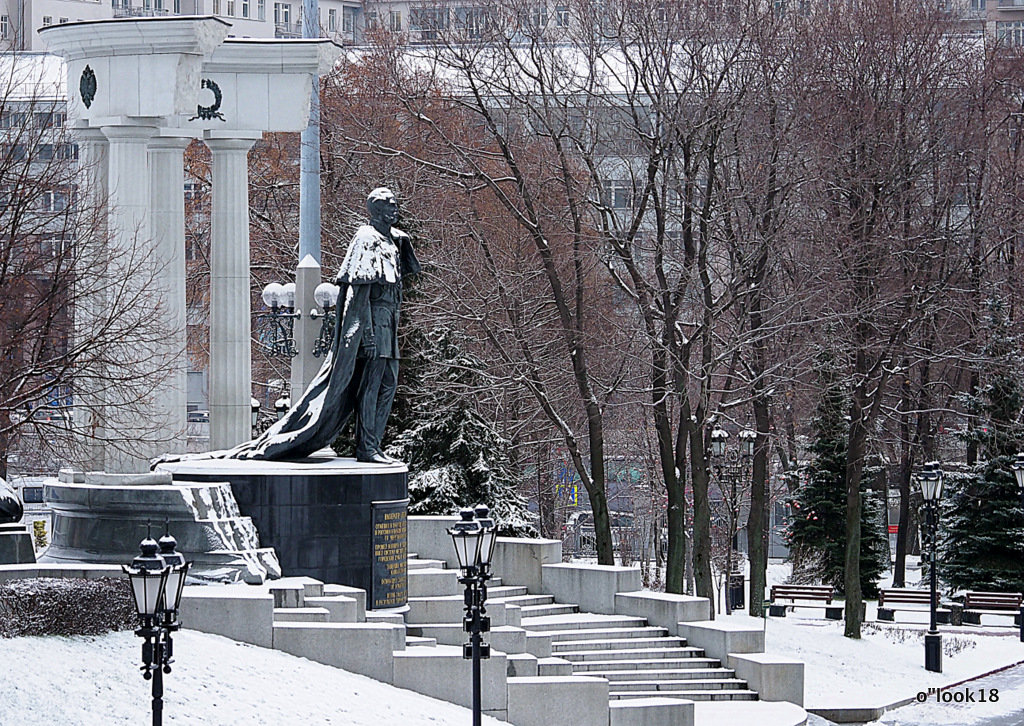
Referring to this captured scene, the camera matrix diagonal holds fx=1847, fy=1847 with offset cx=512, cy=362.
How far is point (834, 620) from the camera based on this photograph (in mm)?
38625

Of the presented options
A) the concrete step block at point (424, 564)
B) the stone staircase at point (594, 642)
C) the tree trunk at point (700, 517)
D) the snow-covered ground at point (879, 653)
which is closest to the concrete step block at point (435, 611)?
the stone staircase at point (594, 642)

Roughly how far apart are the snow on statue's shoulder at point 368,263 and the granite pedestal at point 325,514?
252 cm

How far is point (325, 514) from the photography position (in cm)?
2417

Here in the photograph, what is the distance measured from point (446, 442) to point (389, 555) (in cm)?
1175

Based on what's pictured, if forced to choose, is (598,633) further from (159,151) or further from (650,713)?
(159,151)

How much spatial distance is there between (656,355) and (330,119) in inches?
513

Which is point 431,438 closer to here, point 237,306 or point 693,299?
point 693,299

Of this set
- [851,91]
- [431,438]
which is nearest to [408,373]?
[431,438]

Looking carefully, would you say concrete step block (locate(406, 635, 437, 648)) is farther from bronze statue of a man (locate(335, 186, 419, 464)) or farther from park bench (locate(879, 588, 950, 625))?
park bench (locate(879, 588, 950, 625))

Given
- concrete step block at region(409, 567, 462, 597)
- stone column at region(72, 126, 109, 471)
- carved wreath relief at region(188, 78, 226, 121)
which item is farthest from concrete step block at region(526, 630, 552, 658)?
carved wreath relief at region(188, 78, 226, 121)

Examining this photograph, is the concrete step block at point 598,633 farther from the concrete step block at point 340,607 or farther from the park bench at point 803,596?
the park bench at point 803,596

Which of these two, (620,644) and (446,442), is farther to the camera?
(446,442)

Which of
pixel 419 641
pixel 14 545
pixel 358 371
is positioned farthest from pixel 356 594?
pixel 14 545

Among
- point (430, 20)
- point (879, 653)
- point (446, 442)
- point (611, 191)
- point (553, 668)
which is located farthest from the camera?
point (611, 191)
